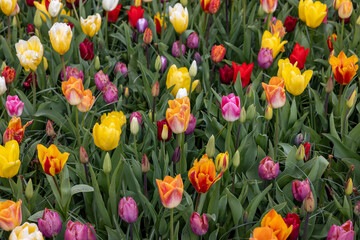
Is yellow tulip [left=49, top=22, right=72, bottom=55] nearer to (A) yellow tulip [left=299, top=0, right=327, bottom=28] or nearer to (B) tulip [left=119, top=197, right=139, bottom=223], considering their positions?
(B) tulip [left=119, top=197, right=139, bottom=223]

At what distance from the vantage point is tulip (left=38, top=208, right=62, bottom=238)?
154cm

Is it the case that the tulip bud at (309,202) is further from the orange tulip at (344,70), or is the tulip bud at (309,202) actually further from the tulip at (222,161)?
the orange tulip at (344,70)

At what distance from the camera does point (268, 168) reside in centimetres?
177

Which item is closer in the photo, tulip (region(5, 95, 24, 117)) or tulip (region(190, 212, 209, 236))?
tulip (region(190, 212, 209, 236))

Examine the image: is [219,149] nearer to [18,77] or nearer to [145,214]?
[145,214]

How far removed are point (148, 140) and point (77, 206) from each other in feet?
1.36

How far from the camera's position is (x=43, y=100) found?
2.55 metres

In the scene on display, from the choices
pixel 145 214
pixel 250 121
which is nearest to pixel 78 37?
pixel 250 121

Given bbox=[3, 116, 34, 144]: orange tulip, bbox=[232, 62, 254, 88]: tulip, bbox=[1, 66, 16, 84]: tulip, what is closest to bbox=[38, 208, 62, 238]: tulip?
bbox=[3, 116, 34, 144]: orange tulip

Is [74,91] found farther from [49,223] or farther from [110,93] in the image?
[49,223]

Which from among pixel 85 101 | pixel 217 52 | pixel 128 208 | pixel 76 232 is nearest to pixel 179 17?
pixel 217 52

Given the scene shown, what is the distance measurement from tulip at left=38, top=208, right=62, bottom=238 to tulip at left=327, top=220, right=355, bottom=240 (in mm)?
825

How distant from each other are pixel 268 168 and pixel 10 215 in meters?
0.87

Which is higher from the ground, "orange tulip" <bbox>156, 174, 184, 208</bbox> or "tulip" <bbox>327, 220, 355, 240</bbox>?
"orange tulip" <bbox>156, 174, 184, 208</bbox>
